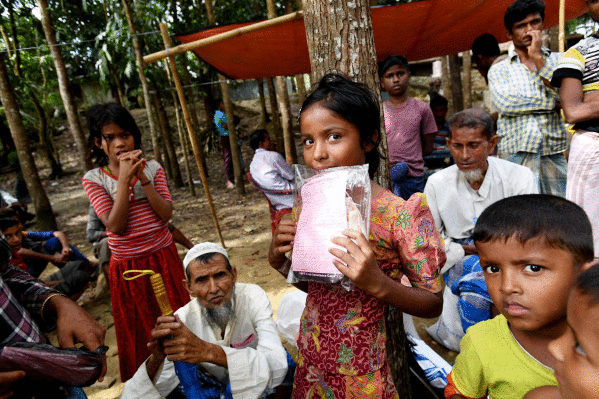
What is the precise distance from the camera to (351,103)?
3.93 ft

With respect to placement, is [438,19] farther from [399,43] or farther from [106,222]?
[106,222]

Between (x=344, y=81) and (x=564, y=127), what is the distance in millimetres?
2579

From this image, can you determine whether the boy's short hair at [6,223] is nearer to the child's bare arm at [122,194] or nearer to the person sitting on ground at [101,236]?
the person sitting on ground at [101,236]

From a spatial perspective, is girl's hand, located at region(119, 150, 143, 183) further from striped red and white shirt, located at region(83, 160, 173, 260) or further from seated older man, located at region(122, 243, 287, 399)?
seated older man, located at region(122, 243, 287, 399)

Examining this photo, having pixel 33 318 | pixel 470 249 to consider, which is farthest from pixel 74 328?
pixel 470 249

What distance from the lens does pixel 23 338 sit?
1138 mm

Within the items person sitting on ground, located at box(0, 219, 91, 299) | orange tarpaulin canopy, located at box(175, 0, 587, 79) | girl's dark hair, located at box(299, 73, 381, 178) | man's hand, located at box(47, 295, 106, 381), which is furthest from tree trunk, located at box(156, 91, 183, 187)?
girl's dark hair, located at box(299, 73, 381, 178)

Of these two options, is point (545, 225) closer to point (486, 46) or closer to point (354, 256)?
point (354, 256)

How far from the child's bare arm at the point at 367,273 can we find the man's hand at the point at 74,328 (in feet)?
3.13

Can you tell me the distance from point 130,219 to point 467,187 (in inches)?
97.3

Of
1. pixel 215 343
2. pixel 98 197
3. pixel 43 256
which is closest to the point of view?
pixel 215 343

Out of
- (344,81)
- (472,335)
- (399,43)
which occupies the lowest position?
(472,335)

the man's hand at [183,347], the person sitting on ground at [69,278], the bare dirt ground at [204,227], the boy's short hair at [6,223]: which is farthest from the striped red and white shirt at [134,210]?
the person sitting on ground at [69,278]

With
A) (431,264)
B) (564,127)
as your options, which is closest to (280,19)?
(564,127)
